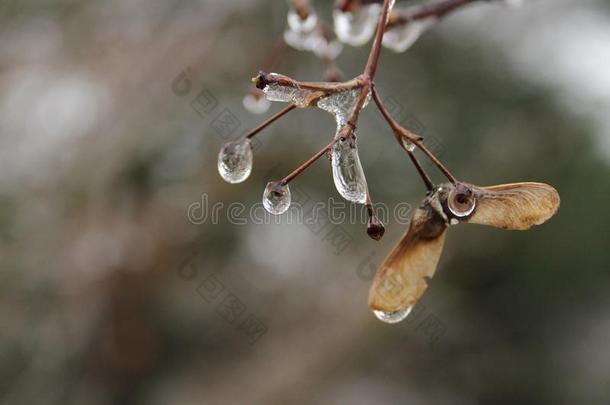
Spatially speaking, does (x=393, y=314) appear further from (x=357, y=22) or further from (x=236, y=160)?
(x=357, y=22)

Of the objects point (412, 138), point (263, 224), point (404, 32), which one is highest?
point (263, 224)

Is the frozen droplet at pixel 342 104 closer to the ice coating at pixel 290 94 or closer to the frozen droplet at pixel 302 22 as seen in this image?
the ice coating at pixel 290 94

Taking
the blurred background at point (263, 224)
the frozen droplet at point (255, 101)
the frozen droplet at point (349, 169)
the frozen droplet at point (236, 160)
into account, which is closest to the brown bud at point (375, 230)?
the frozen droplet at point (349, 169)

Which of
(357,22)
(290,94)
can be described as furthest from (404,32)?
(290,94)

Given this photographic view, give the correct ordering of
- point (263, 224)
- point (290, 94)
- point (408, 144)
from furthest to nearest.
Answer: point (263, 224), point (408, 144), point (290, 94)

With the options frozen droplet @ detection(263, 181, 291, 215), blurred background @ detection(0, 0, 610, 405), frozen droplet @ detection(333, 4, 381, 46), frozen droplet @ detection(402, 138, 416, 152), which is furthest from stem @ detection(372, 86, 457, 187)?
blurred background @ detection(0, 0, 610, 405)

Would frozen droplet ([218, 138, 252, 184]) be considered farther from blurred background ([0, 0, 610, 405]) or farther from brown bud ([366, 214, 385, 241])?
blurred background ([0, 0, 610, 405])

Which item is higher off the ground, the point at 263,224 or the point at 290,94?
the point at 263,224
